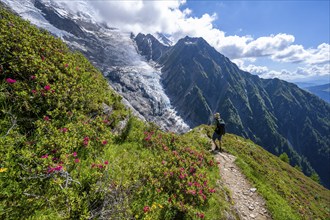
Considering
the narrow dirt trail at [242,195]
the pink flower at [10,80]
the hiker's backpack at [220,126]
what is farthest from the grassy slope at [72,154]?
the hiker's backpack at [220,126]

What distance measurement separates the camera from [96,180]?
663cm

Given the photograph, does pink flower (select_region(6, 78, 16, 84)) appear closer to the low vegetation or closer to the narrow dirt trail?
the low vegetation

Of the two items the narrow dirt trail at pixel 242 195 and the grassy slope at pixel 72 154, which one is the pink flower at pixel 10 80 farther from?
the narrow dirt trail at pixel 242 195

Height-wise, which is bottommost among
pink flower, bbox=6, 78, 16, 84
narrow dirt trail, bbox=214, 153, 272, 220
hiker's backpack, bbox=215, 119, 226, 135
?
narrow dirt trail, bbox=214, 153, 272, 220

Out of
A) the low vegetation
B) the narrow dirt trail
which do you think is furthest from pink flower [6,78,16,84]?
the narrow dirt trail

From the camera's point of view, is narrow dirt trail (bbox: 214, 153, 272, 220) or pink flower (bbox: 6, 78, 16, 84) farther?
narrow dirt trail (bbox: 214, 153, 272, 220)

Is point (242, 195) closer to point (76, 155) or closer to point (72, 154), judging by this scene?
point (76, 155)

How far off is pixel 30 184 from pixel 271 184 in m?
17.6

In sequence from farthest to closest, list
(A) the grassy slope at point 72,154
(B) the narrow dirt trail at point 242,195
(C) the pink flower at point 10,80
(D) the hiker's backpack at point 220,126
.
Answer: (D) the hiker's backpack at point 220,126, (B) the narrow dirt trail at point 242,195, (C) the pink flower at point 10,80, (A) the grassy slope at point 72,154

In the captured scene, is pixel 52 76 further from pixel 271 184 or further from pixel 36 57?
pixel 271 184

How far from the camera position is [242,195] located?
13.1 meters

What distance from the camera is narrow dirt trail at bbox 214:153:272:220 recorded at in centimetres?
1164

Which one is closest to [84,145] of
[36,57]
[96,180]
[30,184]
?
[96,180]

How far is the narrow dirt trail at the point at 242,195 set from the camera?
1164 centimetres
